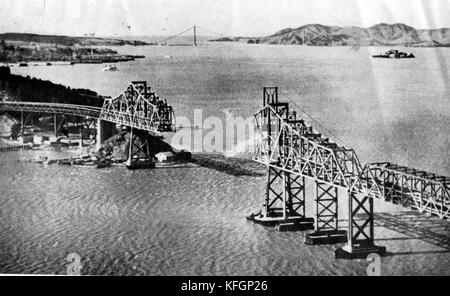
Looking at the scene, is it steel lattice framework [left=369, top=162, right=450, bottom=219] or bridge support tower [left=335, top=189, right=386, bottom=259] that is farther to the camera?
bridge support tower [left=335, top=189, right=386, bottom=259]

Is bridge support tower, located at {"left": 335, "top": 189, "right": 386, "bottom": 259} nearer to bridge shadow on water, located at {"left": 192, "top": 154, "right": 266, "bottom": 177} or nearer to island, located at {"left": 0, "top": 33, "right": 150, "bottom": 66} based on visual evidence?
bridge shadow on water, located at {"left": 192, "top": 154, "right": 266, "bottom": 177}

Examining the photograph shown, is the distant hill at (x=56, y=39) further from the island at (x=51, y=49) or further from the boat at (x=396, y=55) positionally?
the boat at (x=396, y=55)

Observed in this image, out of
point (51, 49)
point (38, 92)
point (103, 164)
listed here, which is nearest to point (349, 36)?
point (103, 164)

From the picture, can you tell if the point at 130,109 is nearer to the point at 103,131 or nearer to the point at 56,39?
the point at 103,131

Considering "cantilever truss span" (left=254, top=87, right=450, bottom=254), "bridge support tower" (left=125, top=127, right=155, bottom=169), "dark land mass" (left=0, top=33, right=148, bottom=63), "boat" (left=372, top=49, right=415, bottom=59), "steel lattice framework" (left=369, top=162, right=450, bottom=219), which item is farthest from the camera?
"boat" (left=372, top=49, right=415, bottom=59)

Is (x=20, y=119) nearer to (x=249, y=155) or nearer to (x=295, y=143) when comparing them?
(x=249, y=155)

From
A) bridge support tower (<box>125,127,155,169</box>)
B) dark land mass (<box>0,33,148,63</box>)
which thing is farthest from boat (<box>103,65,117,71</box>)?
bridge support tower (<box>125,127,155,169</box>)
